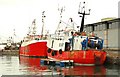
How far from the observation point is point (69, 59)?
5534 cm

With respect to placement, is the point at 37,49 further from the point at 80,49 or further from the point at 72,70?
the point at 72,70

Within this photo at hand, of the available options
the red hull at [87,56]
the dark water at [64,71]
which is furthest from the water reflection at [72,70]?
the red hull at [87,56]

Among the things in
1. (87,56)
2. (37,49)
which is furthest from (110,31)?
(87,56)

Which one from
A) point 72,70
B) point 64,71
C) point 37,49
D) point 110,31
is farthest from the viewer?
point 37,49

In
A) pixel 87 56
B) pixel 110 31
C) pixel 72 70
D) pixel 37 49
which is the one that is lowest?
pixel 72 70

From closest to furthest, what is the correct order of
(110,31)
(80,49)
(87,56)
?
(87,56)
(80,49)
(110,31)

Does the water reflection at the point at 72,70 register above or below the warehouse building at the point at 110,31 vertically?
below

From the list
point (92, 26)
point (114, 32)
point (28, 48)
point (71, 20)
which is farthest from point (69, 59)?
point (28, 48)

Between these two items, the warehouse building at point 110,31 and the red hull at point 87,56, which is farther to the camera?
the warehouse building at point 110,31

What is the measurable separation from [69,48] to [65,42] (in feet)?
6.45

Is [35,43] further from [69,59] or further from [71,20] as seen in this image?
[69,59]

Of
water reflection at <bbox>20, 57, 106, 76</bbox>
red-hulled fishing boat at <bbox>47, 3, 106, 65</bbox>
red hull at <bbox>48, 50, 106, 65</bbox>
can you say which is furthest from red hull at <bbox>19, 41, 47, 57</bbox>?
water reflection at <bbox>20, 57, 106, 76</bbox>

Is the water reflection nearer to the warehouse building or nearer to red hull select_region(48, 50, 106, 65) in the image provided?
red hull select_region(48, 50, 106, 65)

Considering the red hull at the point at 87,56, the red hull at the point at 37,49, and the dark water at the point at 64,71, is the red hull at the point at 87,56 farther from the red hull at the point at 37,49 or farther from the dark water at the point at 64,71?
the red hull at the point at 37,49
